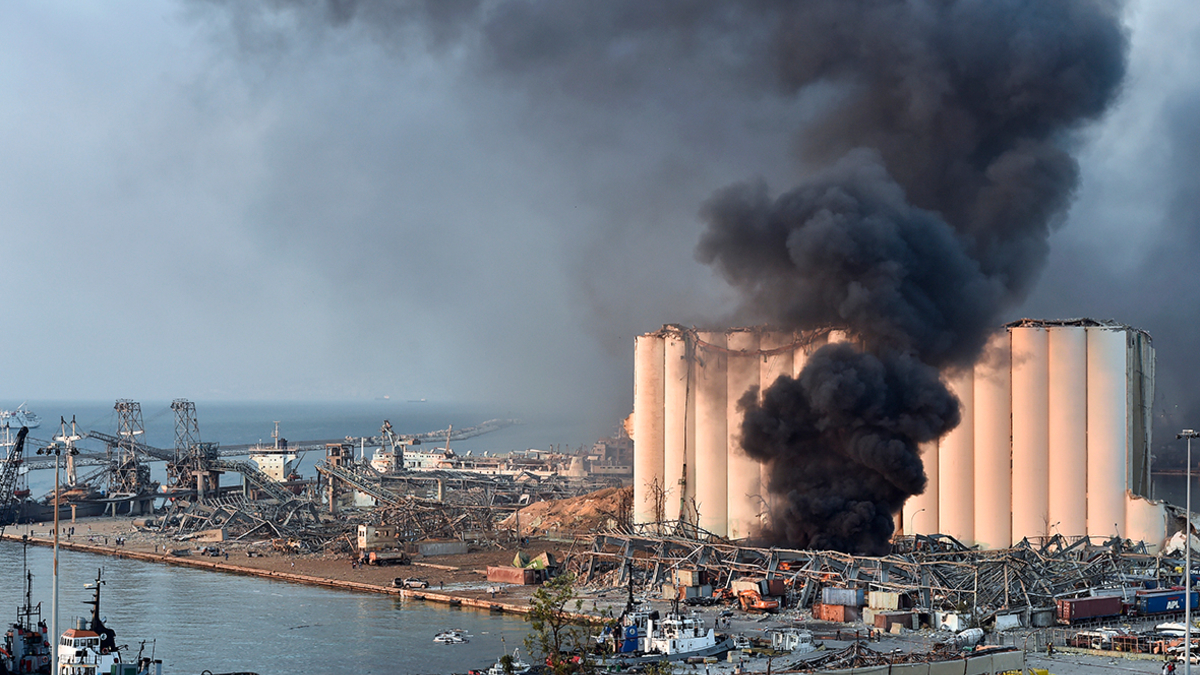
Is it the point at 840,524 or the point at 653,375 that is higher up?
the point at 653,375

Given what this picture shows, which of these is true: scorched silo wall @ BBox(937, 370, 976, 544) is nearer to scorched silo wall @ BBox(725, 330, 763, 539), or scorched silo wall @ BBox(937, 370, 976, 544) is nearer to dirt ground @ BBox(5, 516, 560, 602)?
scorched silo wall @ BBox(725, 330, 763, 539)

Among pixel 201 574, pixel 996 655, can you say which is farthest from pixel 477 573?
pixel 996 655

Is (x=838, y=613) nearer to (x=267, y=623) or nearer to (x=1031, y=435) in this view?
(x=1031, y=435)

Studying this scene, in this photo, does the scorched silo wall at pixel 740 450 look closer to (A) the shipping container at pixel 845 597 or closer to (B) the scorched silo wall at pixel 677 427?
(B) the scorched silo wall at pixel 677 427

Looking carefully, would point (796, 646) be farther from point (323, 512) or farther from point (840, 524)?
point (323, 512)

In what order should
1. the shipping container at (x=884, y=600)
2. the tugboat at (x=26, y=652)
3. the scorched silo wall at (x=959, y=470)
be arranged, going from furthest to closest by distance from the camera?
the scorched silo wall at (x=959, y=470), the shipping container at (x=884, y=600), the tugboat at (x=26, y=652)

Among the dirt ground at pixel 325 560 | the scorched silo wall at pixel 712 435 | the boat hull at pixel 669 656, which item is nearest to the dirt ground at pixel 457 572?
the dirt ground at pixel 325 560
